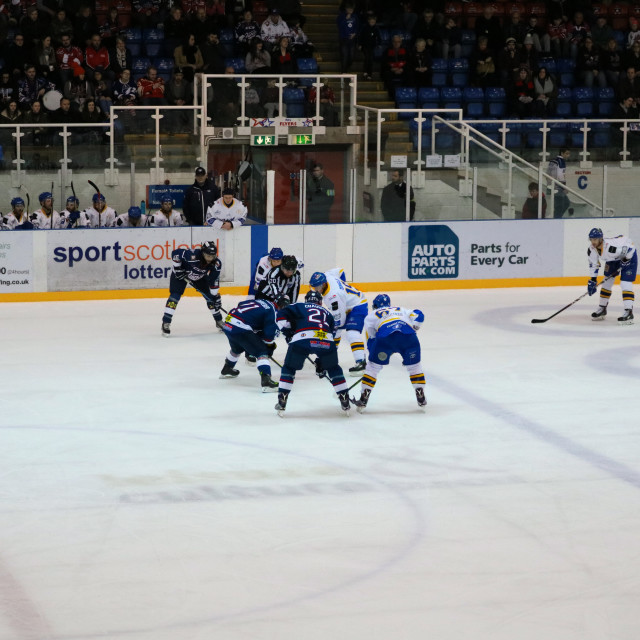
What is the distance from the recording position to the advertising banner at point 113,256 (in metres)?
14.4

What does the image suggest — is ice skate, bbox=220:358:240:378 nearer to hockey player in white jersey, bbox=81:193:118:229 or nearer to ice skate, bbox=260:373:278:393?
ice skate, bbox=260:373:278:393

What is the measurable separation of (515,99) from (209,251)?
8.15 metres

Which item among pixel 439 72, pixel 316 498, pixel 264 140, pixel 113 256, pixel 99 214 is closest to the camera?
pixel 316 498

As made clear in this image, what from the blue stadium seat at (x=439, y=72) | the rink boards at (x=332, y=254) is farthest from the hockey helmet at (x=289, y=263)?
the blue stadium seat at (x=439, y=72)

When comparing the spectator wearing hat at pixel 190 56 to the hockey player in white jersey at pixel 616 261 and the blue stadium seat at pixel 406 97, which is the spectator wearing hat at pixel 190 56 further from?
the hockey player in white jersey at pixel 616 261

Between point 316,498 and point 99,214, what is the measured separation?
8.36 m

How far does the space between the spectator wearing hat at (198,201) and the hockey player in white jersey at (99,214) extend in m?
0.92

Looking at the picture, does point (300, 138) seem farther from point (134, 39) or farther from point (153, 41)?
point (134, 39)

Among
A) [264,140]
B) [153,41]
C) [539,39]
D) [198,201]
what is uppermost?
[539,39]

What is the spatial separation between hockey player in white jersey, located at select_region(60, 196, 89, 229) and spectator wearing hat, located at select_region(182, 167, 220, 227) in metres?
1.30

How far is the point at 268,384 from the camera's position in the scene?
1004 cm

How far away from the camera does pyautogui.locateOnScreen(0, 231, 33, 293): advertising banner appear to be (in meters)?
14.2

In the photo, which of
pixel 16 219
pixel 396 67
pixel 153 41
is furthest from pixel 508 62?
pixel 16 219

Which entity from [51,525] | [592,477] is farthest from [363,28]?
[51,525]
